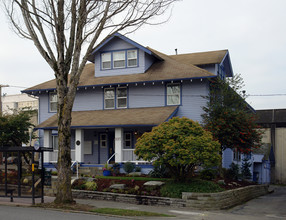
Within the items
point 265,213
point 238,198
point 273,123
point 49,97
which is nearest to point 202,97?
point 238,198

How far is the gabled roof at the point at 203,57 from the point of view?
28.1 metres

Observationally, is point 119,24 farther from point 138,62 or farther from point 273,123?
point 273,123

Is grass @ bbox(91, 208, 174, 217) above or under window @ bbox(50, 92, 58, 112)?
under

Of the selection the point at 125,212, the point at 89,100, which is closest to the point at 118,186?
the point at 125,212

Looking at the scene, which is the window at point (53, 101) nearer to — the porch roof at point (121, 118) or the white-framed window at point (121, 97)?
the porch roof at point (121, 118)

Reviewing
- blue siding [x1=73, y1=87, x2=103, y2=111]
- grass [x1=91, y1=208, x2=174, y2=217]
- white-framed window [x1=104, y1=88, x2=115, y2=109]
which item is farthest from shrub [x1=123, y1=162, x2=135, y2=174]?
grass [x1=91, y1=208, x2=174, y2=217]

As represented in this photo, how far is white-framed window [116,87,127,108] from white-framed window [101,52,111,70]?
6.56ft

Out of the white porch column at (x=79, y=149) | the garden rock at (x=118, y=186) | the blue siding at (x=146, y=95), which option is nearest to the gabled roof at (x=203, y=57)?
the blue siding at (x=146, y=95)

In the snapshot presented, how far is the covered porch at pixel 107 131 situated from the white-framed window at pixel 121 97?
0.62 metres

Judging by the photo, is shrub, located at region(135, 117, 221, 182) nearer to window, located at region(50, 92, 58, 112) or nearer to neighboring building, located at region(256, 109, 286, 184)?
window, located at region(50, 92, 58, 112)

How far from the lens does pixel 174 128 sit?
18.0 metres

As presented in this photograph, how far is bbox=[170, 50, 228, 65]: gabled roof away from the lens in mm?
28098

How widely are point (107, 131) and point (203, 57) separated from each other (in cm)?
950

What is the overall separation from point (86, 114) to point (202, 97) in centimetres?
840
